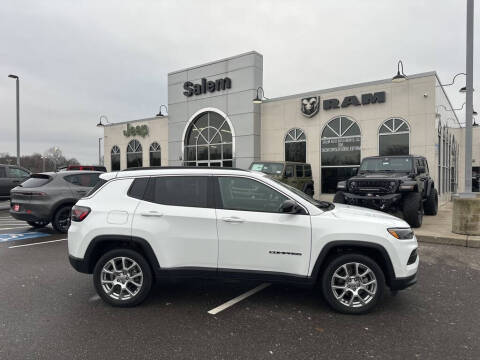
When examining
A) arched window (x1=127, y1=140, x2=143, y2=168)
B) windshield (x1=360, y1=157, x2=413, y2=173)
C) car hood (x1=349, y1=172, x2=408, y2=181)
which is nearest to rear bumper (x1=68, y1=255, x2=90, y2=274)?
car hood (x1=349, y1=172, x2=408, y2=181)

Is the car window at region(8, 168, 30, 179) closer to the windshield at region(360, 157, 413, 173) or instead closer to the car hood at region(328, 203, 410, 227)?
the windshield at region(360, 157, 413, 173)

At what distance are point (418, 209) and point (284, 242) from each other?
6580mm

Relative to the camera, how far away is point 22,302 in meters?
4.17

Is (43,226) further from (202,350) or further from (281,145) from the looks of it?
(281,145)

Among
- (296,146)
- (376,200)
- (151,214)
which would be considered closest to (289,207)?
(151,214)

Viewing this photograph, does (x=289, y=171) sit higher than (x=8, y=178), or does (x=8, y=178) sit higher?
(x=289, y=171)

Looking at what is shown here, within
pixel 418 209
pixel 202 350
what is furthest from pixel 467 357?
pixel 418 209

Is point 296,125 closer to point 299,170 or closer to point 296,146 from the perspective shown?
point 296,146

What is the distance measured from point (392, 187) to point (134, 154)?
21.3m

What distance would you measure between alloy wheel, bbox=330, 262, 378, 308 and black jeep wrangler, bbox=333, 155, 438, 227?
17.8 ft

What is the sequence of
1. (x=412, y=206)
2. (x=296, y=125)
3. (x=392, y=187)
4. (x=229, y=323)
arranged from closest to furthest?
(x=229, y=323) → (x=412, y=206) → (x=392, y=187) → (x=296, y=125)

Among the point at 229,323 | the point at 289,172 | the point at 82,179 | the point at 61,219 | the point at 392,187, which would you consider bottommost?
the point at 229,323

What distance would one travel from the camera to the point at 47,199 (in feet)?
27.7

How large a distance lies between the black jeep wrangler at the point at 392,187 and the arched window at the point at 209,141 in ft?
36.2
